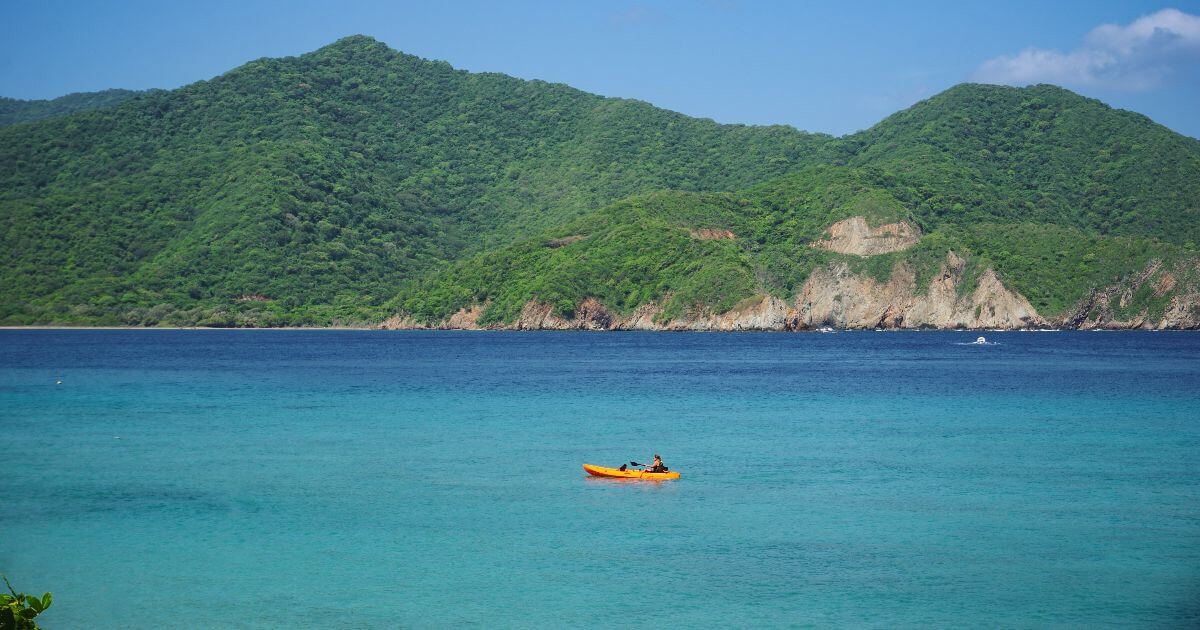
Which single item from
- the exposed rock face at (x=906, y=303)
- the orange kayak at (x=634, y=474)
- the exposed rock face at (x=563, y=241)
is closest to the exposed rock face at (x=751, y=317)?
the exposed rock face at (x=906, y=303)

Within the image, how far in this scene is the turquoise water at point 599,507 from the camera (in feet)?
70.2

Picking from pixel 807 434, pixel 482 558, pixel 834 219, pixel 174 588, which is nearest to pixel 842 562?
pixel 482 558

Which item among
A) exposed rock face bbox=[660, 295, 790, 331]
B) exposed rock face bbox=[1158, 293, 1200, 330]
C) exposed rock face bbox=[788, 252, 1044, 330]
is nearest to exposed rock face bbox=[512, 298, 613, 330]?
exposed rock face bbox=[660, 295, 790, 331]

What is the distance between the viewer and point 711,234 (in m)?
190

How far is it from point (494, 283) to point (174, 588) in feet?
531

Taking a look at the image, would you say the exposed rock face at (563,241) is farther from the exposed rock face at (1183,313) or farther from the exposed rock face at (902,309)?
the exposed rock face at (1183,313)

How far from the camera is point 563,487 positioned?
107ft

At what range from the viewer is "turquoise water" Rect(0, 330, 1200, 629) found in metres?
21.4

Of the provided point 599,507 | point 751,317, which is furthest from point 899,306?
point 599,507

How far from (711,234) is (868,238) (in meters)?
27.8

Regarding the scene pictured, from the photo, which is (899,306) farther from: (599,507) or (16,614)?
(16,614)

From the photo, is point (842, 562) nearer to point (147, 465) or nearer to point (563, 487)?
point (563, 487)

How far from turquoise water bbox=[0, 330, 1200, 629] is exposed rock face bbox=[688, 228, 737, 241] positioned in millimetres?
124662

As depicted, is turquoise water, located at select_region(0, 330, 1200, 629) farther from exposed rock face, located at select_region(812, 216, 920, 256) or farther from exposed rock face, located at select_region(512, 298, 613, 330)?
exposed rock face, located at select_region(812, 216, 920, 256)
